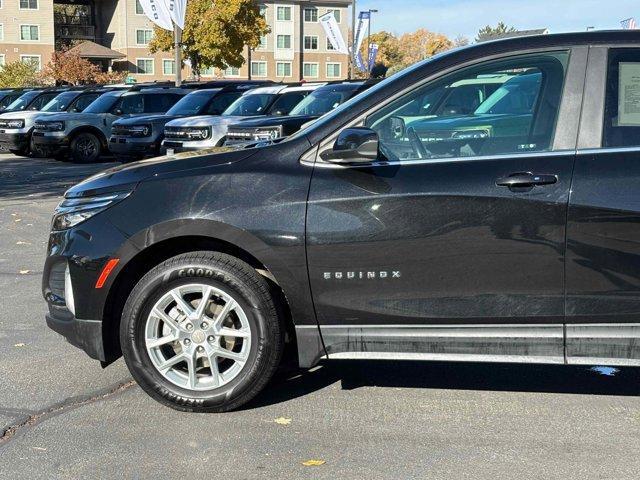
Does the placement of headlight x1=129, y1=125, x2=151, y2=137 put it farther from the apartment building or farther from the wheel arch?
the apartment building

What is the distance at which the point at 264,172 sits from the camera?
4.46m

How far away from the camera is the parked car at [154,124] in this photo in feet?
58.1

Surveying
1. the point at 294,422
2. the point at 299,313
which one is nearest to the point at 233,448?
the point at 294,422

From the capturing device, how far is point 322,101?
14898 mm

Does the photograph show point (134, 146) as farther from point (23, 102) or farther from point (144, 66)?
point (144, 66)

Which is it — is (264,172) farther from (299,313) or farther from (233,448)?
(233,448)

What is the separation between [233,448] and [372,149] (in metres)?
1.60

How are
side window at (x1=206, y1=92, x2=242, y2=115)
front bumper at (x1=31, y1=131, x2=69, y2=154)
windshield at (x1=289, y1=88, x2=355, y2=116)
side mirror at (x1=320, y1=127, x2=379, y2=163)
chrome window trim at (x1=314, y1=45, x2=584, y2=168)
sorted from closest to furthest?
side mirror at (x1=320, y1=127, x2=379, y2=163) < chrome window trim at (x1=314, y1=45, x2=584, y2=168) < windshield at (x1=289, y1=88, x2=355, y2=116) < side window at (x1=206, y1=92, x2=242, y2=115) < front bumper at (x1=31, y1=131, x2=69, y2=154)

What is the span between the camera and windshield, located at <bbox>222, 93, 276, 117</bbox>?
16.6 metres

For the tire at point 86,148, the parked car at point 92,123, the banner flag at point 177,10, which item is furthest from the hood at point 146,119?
the banner flag at point 177,10

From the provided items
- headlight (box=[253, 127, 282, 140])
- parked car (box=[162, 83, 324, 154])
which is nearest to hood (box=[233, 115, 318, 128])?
headlight (box=[253, 127, 282, 140])

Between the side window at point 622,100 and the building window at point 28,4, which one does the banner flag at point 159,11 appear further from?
the building window at point 28,4

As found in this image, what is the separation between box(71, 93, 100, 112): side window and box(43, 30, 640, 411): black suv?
1911 centimetres

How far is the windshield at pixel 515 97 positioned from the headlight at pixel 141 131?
45.0 feet
